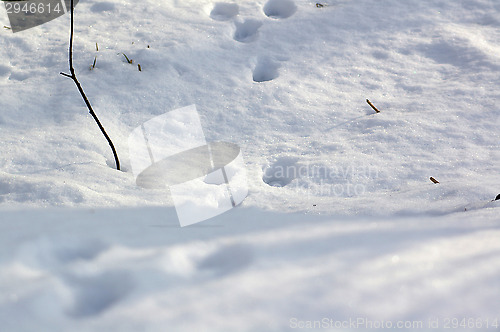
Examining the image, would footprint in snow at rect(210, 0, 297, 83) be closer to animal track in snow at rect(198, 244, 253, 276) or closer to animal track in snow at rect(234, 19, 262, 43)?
animal track in snow at rect(234, 19, 262, 43)

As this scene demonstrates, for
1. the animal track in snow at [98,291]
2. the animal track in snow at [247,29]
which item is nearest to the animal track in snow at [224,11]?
the animal track in snow at [247,29]

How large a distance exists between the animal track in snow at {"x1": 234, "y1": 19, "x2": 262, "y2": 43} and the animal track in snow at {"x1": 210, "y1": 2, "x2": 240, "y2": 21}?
0.12 meters

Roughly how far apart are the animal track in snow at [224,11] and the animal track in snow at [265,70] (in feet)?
1.60

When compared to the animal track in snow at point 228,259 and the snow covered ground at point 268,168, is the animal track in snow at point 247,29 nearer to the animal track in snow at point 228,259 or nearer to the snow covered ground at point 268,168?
the snow covered ground at point 268,168

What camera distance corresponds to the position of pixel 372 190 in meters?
1.81

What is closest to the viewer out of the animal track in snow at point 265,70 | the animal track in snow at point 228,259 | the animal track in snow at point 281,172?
the animal track in snow at point 228,259

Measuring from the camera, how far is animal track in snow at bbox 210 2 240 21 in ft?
9.41

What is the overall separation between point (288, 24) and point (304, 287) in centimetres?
200

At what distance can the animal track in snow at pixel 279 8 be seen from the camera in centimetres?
292

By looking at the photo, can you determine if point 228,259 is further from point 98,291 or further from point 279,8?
point 279,8

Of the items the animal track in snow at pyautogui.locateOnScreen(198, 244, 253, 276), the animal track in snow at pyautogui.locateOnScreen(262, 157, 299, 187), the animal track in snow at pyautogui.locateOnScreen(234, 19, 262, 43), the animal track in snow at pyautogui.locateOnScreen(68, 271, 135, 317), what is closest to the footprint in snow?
the animal track in snow at pyautogui.locateOnScreen(234, 19, 262, 43)

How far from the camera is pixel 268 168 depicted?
1954mm

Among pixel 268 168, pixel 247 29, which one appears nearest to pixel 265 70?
pixel 247 29

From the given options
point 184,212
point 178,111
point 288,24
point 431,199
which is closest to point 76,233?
point 184,212
